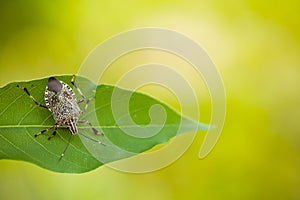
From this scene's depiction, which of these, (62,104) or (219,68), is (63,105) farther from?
(219,68)

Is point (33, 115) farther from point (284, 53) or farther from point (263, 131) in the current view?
point (284, 53)

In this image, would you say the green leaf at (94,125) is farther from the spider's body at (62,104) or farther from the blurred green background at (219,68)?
the blurred green background at (219,68)

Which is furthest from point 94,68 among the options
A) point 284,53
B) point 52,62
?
point 284,53

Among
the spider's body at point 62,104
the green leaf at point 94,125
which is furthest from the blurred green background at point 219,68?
the green leaf at point 94,125

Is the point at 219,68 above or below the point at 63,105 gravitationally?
above

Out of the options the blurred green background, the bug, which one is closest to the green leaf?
the bug

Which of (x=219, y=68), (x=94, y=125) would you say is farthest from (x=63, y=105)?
(x=219, y=68)
